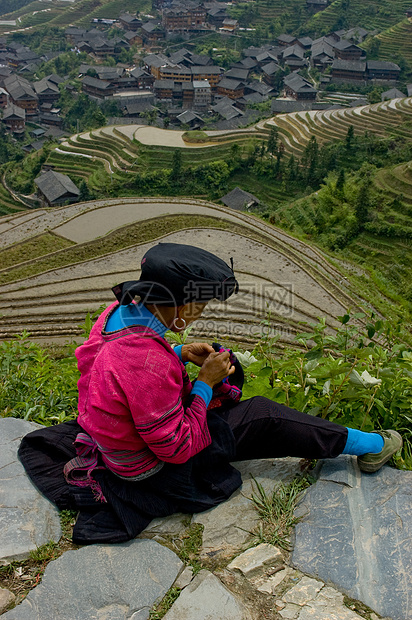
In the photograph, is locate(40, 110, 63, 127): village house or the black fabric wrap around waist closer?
the black fabric wrap around waist

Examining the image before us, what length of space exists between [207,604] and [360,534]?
645 mm

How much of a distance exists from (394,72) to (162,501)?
138 feet

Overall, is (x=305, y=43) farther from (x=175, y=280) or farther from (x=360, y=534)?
(x=360, y=534)

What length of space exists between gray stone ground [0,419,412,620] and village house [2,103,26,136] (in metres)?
38.7

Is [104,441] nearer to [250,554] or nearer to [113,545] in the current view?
[113,545]

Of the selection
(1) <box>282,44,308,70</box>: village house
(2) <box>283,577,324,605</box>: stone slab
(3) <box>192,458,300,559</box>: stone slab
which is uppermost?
(2) <box>283,577,324,605</box>: stone slab

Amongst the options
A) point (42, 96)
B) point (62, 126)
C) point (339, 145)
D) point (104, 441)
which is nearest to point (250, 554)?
point (104, 441)

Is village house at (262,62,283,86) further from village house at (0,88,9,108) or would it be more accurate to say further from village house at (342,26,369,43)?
village house at (0,88,9,108)

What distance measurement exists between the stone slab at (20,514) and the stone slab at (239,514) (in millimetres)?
618

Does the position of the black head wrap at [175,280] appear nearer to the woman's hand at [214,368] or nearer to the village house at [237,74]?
the woman's hand at [214,368]

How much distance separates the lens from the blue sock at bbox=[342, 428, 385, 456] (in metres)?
2.06

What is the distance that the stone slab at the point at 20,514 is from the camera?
1.87m

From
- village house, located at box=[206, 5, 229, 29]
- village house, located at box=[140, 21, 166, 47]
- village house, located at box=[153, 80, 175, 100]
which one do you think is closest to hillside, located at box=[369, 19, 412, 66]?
village house, located at box=[206, 5, 229, 29]

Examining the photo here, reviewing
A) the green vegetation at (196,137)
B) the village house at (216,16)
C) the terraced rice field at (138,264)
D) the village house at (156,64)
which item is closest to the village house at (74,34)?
the village house at (216,16)
